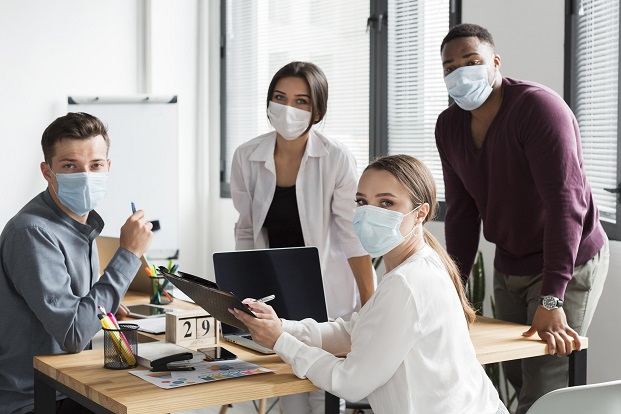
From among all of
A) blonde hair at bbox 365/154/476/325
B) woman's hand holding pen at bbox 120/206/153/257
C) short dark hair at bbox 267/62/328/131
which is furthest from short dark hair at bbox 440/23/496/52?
woman's hand holding pen at bbox 120/206/153/257

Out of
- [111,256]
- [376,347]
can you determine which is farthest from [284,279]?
[111,256]

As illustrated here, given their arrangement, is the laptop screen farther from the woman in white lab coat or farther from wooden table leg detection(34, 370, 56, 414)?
wooden table leg detection(34, 370, 56, 414)

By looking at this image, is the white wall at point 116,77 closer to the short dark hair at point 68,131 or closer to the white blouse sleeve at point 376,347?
the short dark hair at point 68,131

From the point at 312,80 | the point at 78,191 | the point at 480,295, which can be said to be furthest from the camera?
the point at 480,295

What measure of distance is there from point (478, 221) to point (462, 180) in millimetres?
170

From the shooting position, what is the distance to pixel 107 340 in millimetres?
1931

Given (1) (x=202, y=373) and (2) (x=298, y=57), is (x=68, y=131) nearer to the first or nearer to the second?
(1) (x=202, y=373)

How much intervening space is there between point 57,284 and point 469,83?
130 cm

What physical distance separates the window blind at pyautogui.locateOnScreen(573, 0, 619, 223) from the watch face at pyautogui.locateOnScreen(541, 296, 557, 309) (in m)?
0.95

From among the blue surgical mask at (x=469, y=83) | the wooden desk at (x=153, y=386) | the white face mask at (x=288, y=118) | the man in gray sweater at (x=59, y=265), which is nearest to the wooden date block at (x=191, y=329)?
the wooden desk at (x=153, y=386)

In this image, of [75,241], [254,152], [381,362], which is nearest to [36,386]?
[75,241]

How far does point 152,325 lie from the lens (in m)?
2.50

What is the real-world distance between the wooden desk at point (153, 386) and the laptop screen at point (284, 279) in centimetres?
17

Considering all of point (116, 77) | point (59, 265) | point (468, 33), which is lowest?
point (59, 265)
